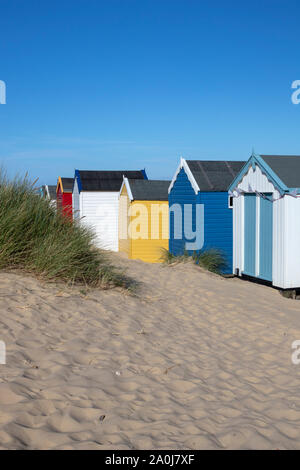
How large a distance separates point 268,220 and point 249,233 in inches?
41.3

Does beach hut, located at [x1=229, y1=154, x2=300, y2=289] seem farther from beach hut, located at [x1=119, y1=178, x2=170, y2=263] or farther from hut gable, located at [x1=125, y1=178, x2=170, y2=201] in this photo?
hut gable, located at [x1=125, y1=178, x2=170, y2=201]

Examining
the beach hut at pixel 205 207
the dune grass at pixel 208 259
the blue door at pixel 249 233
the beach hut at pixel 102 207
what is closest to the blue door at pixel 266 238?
the blue door at pixel 249 233

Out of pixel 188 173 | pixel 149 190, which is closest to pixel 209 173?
pixel 188 173

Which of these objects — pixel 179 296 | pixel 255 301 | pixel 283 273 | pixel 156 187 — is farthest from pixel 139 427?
pixel 156 187

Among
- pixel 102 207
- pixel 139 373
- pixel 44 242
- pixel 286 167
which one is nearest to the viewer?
pixel 139 373

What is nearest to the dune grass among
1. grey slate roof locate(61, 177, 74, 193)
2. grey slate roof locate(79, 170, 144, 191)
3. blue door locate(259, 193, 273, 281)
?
blue door locate(259, 193, 273, 281)

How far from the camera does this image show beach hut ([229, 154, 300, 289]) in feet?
33.8

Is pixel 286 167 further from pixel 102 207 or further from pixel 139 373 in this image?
pixel 102 207

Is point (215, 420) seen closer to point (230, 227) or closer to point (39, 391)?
point (39, 391)

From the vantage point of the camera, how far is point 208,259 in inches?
521
